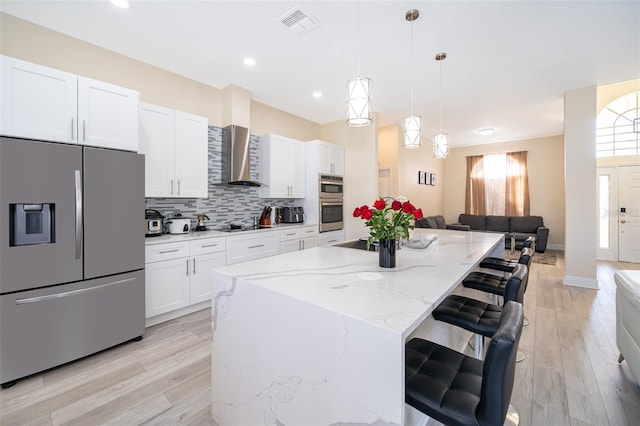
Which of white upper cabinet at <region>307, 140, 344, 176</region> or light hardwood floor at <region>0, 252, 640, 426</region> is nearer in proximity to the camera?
light hardwood floor at <region>0, 252, 640, 426</region>

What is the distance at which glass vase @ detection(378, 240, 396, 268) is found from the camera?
1646mm

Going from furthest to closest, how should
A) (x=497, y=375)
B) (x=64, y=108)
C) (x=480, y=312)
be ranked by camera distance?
(x=64, y=108)
(x=480, y=312)
(x=497, y=375)

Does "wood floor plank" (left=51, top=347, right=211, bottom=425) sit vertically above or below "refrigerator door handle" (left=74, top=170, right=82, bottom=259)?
below

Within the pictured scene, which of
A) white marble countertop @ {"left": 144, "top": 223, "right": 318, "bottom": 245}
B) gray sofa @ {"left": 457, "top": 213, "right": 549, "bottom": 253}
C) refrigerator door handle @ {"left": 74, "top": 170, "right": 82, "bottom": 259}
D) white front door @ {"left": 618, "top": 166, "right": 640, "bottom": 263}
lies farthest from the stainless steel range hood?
white front door @ {"left": 618, "top": 166, "right": 640, "bottom": 263}

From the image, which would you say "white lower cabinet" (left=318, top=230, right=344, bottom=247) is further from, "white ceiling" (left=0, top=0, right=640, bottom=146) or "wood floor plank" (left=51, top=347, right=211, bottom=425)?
"wood floor plank" (left=51, top=347, right=211, bottom=425)

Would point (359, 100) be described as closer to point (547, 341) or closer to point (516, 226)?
point (547, 341)

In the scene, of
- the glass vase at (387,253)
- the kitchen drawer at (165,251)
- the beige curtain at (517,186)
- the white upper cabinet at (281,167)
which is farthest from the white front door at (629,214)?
the kitchen drawer at (165,251)

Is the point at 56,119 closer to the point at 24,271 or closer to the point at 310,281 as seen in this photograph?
the point at 24,271

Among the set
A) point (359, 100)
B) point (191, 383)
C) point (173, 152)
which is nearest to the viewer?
point (191, 383)

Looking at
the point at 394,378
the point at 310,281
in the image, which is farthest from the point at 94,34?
the point at 394,378

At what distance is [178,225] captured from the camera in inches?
129

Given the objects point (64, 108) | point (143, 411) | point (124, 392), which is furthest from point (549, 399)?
→ point (64, 108)

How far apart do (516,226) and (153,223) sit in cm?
817

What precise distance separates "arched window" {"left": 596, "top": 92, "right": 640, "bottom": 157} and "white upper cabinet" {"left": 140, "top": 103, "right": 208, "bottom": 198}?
759cm
